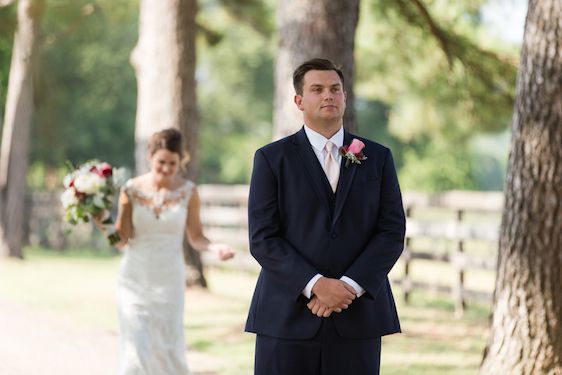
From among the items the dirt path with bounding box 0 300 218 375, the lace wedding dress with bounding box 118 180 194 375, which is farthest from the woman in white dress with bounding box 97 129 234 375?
the dirt path with bounding box 0 300 218 375

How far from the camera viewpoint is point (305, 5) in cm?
992

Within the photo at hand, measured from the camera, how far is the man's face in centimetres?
417

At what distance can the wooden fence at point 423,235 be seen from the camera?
12812mm

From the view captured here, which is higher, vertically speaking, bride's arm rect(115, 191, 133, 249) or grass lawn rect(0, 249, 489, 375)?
bride's arm rect(115, 191, 133, 249)

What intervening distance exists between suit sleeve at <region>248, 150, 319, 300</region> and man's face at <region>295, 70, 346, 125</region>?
27 cm

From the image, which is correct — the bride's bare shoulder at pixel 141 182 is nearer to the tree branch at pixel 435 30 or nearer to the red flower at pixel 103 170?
the red flower at pixel 103 170

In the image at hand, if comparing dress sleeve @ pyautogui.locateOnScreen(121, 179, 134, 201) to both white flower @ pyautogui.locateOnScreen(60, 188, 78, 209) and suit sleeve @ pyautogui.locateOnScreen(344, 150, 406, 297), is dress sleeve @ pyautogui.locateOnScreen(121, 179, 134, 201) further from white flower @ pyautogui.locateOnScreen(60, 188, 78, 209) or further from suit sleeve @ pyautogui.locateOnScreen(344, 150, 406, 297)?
suit sleeve @ pyautogui.locateOnScreen(344, 150, 406, 297)

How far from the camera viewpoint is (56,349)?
9.80m

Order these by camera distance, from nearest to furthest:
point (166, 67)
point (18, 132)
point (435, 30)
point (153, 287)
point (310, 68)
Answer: point (310, 68), point (153, 287), point (435, 30), point (166, 67), point (18, 132)

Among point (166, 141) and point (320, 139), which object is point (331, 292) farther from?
point (166, 141)

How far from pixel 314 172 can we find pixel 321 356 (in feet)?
2.38

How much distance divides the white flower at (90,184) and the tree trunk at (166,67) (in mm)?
6157

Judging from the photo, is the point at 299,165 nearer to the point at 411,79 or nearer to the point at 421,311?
the point at 421,311

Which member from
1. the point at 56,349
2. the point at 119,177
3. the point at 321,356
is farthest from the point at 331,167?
the point at 56,349
